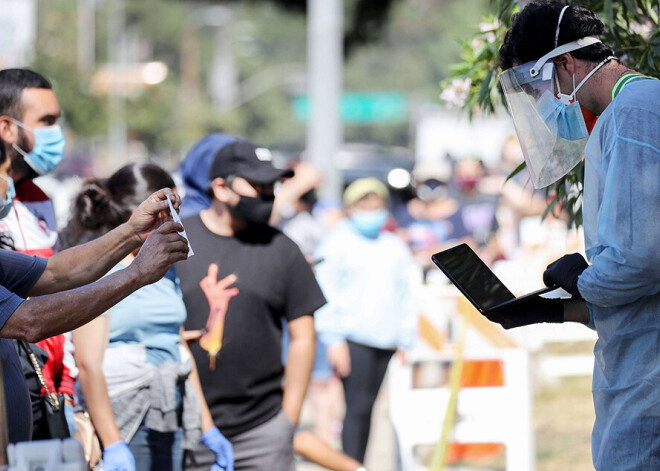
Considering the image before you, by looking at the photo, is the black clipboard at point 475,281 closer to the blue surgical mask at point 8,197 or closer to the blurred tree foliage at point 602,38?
the blurred tree foliage at point 602,38

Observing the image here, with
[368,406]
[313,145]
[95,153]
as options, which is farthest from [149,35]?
[368,406]

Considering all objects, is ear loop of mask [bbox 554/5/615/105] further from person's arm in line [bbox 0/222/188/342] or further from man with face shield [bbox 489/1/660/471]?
person's arm in line [bbox 0/222/188/342]

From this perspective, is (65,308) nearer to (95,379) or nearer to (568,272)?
(95,379)

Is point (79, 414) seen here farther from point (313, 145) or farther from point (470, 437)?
point (313, 145)

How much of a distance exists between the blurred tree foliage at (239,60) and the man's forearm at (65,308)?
258cm

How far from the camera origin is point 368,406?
693 cm

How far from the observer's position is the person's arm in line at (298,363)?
4.63 metres

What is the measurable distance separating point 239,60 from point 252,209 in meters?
85.3

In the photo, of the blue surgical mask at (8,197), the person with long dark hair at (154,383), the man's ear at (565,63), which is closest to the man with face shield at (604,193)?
the man's ear at (565,63)

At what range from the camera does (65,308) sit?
2840 mm

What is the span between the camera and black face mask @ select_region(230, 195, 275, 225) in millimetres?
4594

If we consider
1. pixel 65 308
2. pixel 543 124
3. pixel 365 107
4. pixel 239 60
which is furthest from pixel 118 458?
pixel 239 60

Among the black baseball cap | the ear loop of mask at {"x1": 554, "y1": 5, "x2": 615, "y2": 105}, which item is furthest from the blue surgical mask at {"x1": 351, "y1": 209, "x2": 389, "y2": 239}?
the ear loop of mask at {"x1": 554, "y1": 5, "x2": 615, "y2": 105}

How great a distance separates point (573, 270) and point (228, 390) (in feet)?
6.28
